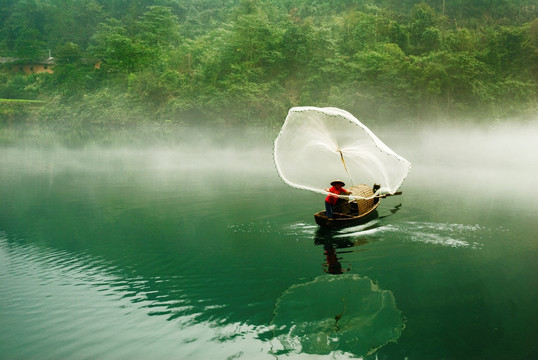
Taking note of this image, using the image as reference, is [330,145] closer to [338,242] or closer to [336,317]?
[338,242]

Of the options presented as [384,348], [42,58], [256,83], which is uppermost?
[42,58]

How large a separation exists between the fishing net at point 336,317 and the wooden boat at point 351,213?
373 cm

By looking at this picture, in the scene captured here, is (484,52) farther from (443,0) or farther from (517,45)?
(443,0)

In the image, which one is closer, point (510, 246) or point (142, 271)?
point (142, 271)

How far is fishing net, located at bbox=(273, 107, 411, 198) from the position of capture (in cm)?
1427

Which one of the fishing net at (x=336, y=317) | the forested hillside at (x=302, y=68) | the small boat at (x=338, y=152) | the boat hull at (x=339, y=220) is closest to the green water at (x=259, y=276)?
the fishing net at (x=336, y=317)

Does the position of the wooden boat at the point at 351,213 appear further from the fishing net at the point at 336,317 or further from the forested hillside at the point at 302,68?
the forested hillside at the point at 302,68

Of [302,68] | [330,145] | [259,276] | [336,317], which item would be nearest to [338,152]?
[330,145]

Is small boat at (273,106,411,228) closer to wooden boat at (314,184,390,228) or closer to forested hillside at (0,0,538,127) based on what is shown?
wooden boat at (314,184,390,228)

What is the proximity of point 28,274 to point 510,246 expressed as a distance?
15.2 m

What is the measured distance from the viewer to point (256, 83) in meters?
57.8

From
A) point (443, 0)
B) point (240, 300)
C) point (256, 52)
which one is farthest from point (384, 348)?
point (443, 0)

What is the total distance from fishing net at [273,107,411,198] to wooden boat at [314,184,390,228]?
91cm

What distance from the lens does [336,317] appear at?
9.95 m
